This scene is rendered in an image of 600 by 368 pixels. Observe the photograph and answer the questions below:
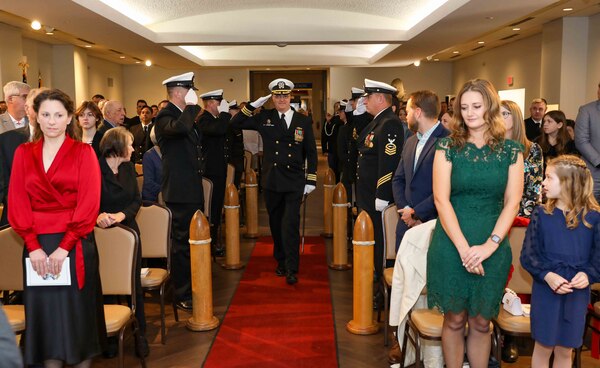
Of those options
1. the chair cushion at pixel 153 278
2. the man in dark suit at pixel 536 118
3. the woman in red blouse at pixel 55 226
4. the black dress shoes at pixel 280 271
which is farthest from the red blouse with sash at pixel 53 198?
the man in dark suit at pixel 536 118

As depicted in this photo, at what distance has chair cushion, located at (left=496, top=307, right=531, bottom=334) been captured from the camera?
119 inches

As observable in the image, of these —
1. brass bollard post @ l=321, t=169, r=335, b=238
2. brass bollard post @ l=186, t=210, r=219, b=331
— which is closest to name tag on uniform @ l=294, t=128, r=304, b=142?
brass bollard post @ l=186, t=210, r=219, b=331

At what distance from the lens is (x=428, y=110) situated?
3.71 meters

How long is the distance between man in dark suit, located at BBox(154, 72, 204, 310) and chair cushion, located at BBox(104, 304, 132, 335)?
147cm

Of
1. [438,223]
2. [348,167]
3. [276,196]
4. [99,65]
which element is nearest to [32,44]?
[99,65]

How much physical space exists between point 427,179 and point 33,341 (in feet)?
7.71

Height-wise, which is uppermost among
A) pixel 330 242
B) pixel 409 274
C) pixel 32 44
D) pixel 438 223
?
pixel 32 44

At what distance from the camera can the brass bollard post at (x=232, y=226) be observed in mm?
5910

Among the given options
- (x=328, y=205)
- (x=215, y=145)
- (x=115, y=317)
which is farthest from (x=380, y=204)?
(x=328, y=205)

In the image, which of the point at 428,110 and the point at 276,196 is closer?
the point at 428,110

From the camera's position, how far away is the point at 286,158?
210 inches

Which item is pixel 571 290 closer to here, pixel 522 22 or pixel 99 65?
pixel 522 22

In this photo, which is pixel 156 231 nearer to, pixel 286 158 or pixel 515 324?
pixel 286 158

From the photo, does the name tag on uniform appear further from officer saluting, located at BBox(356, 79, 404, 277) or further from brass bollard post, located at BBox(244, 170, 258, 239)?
brass bollard post, located at BBox(244, 170, 258, 239)
